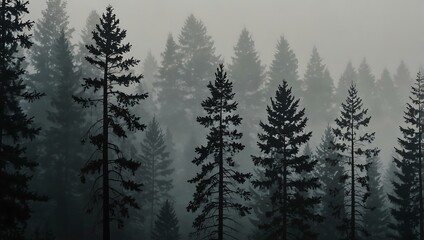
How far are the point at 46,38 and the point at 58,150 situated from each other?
26548 millimetres

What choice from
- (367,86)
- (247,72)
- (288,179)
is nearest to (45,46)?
(247,72)

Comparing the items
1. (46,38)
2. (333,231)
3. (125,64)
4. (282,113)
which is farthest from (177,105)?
(125,64)

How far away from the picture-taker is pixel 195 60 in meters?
60.2

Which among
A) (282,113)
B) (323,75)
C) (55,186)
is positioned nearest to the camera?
(282,113)

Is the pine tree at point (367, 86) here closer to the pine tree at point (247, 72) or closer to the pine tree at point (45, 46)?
the pine tree at point (247, 72)

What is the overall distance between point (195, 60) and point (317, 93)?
24676 mm

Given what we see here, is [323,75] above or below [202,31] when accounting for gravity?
below

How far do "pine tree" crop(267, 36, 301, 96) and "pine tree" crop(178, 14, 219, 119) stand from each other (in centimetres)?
1065

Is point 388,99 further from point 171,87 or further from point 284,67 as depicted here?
point 171,87

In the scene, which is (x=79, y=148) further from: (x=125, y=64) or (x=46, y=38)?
(x=46, y=38)

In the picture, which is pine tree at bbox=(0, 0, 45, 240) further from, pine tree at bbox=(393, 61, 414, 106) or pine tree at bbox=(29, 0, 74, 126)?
pine tree at bbox=(393, 61, 414, 106)

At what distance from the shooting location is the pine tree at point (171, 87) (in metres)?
58.8

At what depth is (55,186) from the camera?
3238 cm

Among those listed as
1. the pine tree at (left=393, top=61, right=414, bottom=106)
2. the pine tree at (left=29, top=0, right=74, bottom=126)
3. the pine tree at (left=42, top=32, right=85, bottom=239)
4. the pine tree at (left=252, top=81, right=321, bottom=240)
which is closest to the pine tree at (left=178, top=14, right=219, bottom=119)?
the pine tree at (left=29, top=0, right=74, bottom=126)
